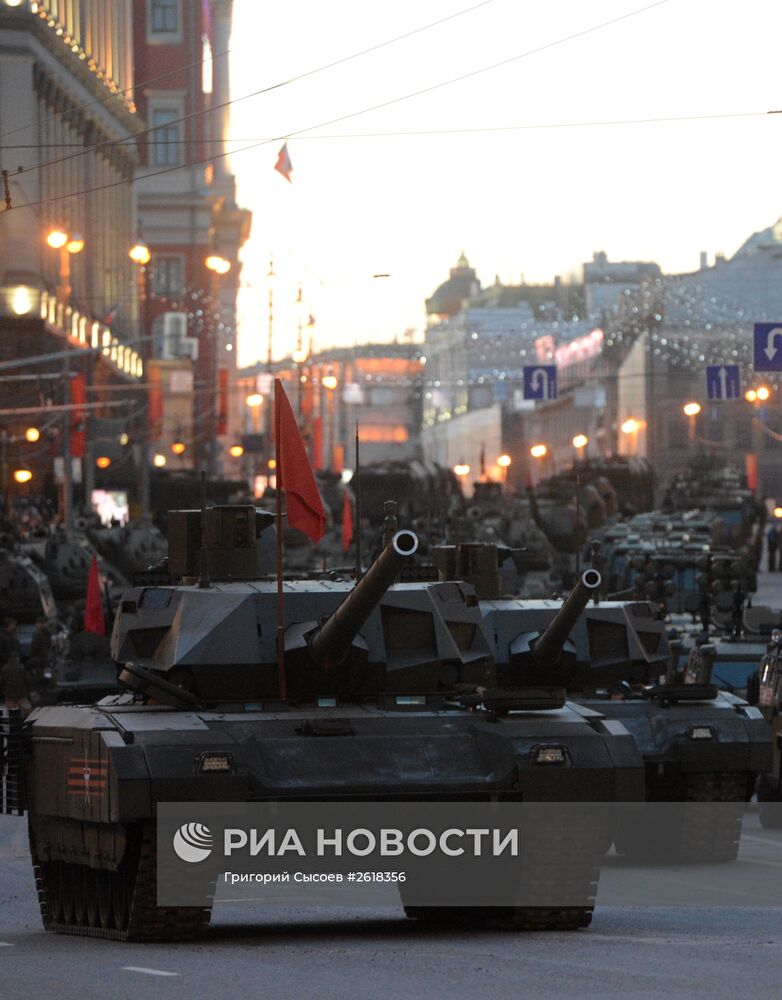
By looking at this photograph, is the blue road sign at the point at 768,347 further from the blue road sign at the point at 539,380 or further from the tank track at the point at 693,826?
the tank track at the point at 693,826

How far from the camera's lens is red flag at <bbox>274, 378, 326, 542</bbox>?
1472 cm

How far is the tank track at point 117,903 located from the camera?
514 inches

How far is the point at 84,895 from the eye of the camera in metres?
14.3

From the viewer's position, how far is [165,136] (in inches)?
3851

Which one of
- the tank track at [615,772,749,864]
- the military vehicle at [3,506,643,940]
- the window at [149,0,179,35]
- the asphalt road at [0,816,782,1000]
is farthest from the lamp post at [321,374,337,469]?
the asphalt road at [0,816,782,1000]

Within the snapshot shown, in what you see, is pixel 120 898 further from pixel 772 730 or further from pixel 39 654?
pixel 39 654

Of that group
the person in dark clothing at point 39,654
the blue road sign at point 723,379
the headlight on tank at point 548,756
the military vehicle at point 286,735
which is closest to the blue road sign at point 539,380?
the blue road sign at point 723,379

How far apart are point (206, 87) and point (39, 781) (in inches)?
4263

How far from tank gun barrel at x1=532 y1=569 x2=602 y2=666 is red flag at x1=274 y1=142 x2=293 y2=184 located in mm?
29401

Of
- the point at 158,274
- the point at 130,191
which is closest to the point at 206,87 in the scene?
the point at 158,274

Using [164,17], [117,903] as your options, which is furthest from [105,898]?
[164,17]

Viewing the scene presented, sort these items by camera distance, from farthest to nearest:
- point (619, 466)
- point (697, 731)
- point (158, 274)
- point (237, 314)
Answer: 1. point (158, 274)
2. point (237, 314)
3. point (619, 466)
4. point (697, 731)

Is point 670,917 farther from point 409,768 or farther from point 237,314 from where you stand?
point 237,314

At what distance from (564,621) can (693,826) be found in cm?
201
